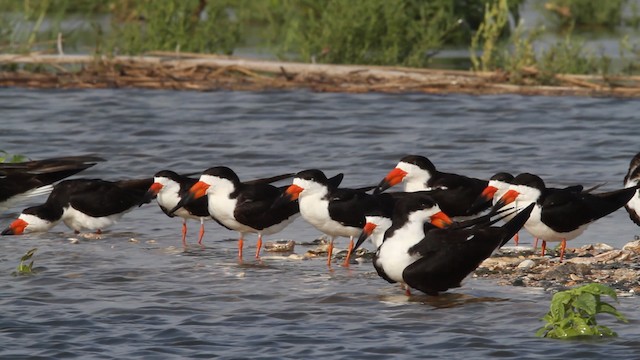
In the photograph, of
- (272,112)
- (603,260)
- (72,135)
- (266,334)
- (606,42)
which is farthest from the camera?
(606,42)

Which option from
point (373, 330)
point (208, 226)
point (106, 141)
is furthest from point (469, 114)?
point (373, 330)

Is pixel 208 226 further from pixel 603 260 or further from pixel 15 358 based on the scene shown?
pixel 15 358

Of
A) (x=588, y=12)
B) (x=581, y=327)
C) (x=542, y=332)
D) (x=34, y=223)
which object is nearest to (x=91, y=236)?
(x=34, y=223)

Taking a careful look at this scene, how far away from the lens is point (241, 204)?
11.7 meters

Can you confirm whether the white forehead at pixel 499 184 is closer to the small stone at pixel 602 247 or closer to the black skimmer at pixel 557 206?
the black skimmer at pixel 557 206

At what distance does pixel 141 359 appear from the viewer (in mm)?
8453

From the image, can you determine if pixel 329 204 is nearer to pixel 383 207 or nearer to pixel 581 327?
pixel 383 207

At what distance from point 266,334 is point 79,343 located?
4.19 feet

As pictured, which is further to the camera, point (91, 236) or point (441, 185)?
point (91, 236)

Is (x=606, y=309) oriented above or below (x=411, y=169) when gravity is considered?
below

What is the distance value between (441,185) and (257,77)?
34.4 ft

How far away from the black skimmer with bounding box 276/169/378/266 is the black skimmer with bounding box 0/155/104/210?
2.22 metres

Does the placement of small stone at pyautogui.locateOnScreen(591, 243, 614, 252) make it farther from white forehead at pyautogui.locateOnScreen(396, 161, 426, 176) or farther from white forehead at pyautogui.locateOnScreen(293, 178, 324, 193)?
white forehead at pyautogui.locateOnScreen(293, 178, 324, 193)

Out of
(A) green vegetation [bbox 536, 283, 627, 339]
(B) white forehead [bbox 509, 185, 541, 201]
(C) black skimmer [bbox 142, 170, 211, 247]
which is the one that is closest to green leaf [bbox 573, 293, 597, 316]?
(A) green vegetation [bbox 536, 283, 627, 339]
